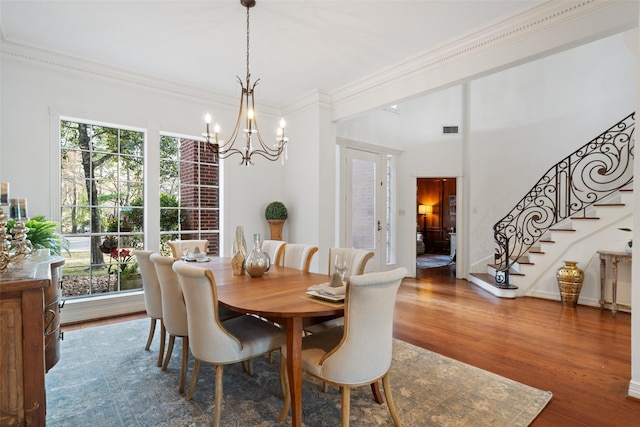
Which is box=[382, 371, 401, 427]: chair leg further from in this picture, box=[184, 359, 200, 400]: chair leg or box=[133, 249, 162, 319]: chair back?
box=[133, 249, 162, 319]: chair back

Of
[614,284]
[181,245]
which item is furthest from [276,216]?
[614,284]

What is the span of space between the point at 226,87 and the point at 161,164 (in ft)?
4.82

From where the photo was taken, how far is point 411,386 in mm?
2307

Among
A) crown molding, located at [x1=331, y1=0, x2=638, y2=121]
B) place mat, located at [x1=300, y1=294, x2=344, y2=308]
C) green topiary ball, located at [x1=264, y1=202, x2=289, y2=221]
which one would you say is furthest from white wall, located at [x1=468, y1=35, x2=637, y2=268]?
place mat, located at [x1=300, y1=294, x2=344, y2=308]

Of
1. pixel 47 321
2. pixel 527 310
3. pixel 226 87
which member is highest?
pixel 226 87

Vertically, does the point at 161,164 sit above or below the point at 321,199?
above

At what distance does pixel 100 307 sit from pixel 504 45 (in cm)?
538

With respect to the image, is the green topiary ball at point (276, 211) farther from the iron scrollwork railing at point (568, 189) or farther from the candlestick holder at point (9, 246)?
the iron scrollwork railing at point (568, 189)

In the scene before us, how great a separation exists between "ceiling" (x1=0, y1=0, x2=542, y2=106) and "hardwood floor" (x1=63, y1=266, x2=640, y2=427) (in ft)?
10.2

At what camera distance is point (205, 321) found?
6.06 feet

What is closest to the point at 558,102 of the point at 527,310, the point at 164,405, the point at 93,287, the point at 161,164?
the point at 527,310

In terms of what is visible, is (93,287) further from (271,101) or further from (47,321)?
(271,101)

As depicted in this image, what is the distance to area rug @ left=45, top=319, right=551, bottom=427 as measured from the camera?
1.93m

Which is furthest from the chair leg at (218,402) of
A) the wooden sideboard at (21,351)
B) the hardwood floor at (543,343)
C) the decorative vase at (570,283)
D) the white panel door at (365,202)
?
the decorative vase at (570,283)
